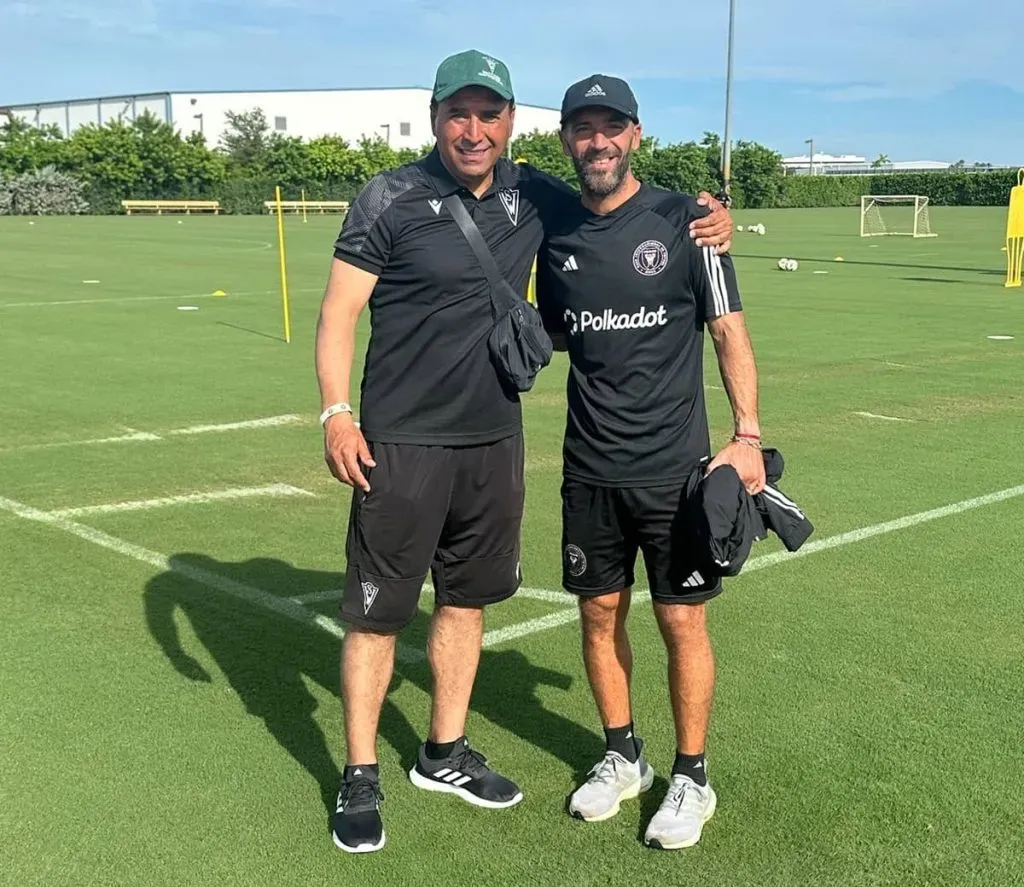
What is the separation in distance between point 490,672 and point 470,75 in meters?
2.35

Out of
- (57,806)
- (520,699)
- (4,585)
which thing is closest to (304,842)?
(57,806)

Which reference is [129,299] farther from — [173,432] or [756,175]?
[756,175]

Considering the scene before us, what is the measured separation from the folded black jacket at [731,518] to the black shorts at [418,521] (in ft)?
1.98

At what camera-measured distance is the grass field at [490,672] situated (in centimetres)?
337

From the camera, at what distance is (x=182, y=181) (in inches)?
2729

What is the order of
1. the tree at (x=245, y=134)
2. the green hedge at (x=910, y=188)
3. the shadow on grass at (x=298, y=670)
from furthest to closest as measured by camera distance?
the tree at (x=245, y=134) → the green hedge at (x=910, y=188) → the shadow on grass at (x=298, y=670)

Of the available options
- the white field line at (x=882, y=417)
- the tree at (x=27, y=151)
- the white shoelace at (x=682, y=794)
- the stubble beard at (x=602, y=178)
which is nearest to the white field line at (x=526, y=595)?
the white shoelace at (x=682, y=794)

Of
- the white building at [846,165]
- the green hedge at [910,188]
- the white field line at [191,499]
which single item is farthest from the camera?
the white building at [846,165]

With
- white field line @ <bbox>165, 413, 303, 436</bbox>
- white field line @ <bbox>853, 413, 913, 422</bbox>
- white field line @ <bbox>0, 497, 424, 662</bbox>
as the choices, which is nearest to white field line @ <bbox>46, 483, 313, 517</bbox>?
white field line @ <bbox>0, 497, 424, 662</bbox>

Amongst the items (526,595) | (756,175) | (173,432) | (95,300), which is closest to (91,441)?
(173,432)

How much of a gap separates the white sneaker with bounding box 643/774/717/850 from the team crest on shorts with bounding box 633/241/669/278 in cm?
152

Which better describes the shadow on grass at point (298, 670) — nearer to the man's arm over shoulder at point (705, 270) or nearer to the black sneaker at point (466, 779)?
the black sneaker at point (466, 779)

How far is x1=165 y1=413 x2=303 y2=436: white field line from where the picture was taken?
9086mm

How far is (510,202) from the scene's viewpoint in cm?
356
